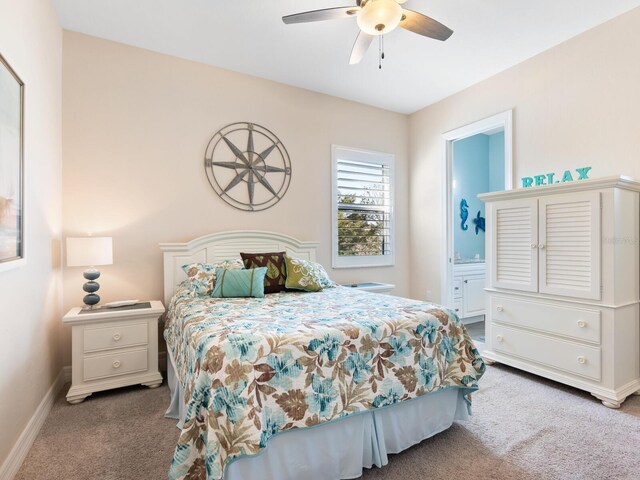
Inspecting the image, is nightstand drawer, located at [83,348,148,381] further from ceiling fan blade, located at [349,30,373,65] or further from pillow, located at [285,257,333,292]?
ceiling fan blade, located at [349,30,373,65]

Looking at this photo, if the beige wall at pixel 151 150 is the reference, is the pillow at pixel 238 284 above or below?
below

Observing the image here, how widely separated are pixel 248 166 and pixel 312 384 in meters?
2.57

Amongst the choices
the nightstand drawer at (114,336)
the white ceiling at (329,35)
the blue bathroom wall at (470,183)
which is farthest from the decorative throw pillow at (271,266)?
the blue bathroom wall at (470,183)

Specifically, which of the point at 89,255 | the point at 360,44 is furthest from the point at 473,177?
the point at 89,255

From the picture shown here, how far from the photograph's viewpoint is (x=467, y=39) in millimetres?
2969

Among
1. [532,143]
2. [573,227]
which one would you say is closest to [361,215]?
[532,143]

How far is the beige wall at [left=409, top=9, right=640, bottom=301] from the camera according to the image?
2676 mm

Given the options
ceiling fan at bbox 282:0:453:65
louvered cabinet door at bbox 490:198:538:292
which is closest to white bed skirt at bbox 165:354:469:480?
louvered cabinet door at bbox 490:198:538:292

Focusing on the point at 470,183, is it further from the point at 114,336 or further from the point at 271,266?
the point at 114,336

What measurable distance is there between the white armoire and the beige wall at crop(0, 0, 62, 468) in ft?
11.4

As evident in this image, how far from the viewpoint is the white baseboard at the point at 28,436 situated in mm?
1643

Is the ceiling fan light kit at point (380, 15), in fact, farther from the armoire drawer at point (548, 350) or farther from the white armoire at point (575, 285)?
the armoire drawer at point (548, 350)

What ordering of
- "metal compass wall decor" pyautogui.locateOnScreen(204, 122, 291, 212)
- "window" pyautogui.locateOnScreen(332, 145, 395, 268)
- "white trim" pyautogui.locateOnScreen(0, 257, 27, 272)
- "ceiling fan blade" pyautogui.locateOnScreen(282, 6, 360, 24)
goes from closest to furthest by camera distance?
"white trim" pyautogui.locateOnScreen(0, 257, 27, 272) → "ceiling fan blade" pyautogui.locateOnScreen(282, 6, 360, 24) → "metal compass wall decor" pyautogui.locateOnScreen(204, 122, 291, 212) → "window" pyautogui.locateOnScreen(332, 145, 395, 268)

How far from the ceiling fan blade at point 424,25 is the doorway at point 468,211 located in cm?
182
